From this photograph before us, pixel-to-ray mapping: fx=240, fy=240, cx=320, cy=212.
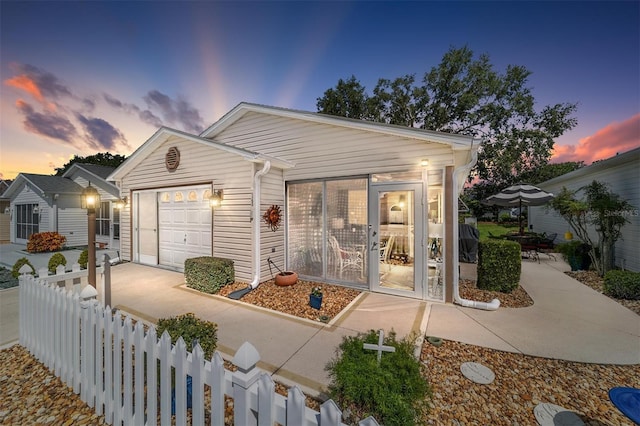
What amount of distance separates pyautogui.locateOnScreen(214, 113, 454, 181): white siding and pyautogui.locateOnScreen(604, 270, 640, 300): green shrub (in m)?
4.86

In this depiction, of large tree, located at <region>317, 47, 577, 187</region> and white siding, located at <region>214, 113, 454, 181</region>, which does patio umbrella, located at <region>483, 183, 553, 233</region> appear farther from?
white siding, located at <region>214, 113, 454, 181</region>

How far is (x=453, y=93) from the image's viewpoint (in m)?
15.8

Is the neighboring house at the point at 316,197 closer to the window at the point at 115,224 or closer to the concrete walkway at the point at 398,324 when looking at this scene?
the concrete walkway at the point at 398,324

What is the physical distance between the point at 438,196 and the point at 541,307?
3.05 meters

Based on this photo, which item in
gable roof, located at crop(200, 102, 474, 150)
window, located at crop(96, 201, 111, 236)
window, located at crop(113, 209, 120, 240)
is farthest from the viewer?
window, located at crop(96, 201, 111, 236)

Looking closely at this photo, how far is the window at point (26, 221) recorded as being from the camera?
13.9 m

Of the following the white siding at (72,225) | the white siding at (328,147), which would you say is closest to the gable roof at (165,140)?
the white siding at (328,147)

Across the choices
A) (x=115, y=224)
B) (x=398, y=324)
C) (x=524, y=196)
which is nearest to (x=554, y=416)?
(x=398, y=324)

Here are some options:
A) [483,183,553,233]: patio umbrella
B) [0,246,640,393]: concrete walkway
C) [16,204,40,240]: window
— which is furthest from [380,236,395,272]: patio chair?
[16,204,40,240]: window

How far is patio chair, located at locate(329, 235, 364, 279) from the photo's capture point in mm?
6105

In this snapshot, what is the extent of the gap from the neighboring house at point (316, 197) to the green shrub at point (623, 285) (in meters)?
3.97

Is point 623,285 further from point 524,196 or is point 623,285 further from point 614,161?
point 524,196

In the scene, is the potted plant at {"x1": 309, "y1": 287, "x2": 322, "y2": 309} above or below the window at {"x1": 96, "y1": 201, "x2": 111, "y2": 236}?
below

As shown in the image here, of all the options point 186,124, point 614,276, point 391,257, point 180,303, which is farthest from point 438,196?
point 186,124
